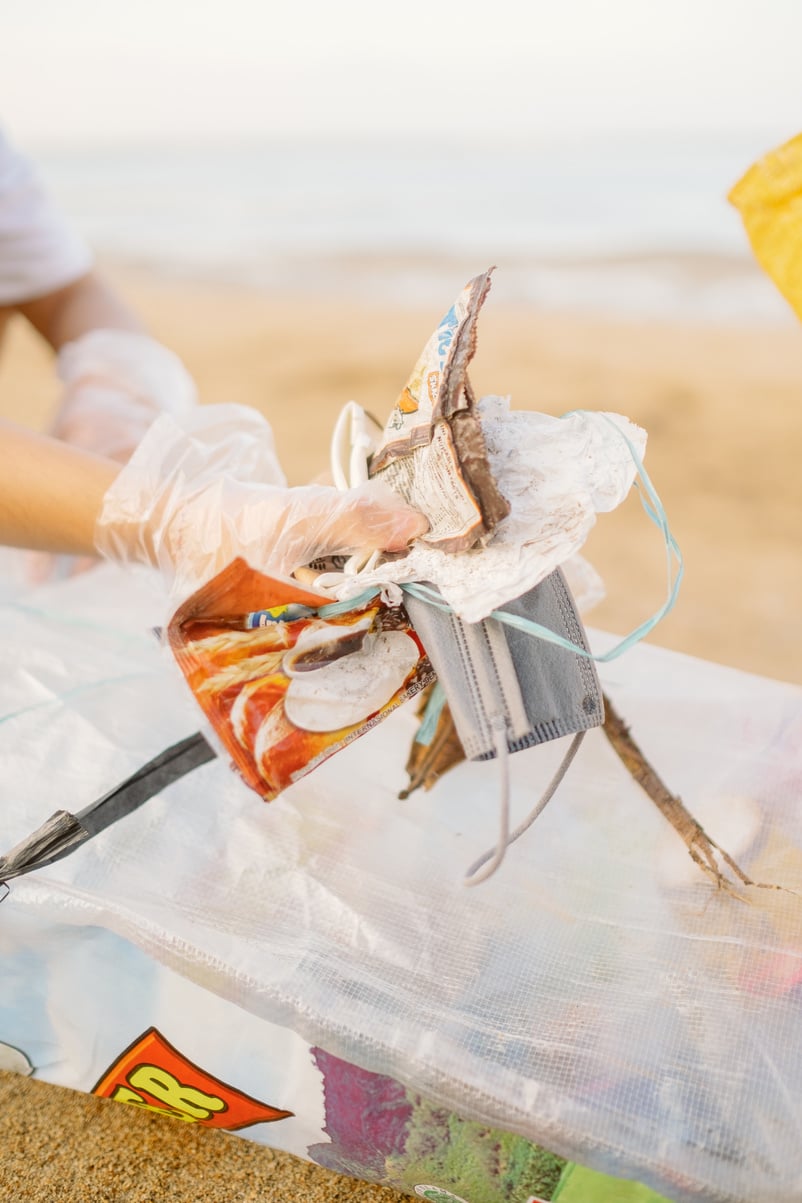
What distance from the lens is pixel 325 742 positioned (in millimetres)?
759

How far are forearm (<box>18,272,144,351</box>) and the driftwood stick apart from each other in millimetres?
1091

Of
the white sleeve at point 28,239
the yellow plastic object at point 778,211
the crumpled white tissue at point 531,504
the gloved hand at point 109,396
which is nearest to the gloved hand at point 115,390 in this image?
the gloved hand at point 109,396

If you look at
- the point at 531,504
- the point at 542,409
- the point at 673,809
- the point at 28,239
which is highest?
the point at 28,239

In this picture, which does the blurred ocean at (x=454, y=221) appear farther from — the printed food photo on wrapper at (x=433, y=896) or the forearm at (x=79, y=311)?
the printed food photo on wrapper at (x=433, y=896)

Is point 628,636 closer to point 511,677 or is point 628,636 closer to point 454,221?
point 511,677

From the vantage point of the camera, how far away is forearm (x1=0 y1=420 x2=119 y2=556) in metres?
0.89

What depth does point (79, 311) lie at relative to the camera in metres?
1.57

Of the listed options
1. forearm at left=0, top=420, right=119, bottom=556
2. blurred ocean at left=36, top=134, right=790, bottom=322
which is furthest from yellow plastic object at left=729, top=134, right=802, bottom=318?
blurred ocean at left=36, top=134, right=790, bottom=322

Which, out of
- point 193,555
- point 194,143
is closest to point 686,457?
point 193,555

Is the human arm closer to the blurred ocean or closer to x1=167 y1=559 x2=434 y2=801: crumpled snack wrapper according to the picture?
x1=167 y1=559 x2=434 y2=801: crumpled snack wrapper

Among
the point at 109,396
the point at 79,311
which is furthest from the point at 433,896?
the point at 79,311

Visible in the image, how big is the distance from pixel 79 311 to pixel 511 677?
1.18 m

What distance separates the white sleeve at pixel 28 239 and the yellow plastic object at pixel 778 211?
3.66 ft

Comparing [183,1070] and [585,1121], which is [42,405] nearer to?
[183,1070]
